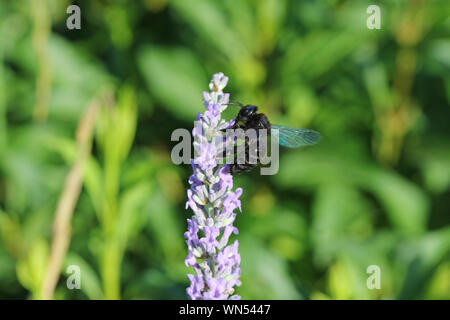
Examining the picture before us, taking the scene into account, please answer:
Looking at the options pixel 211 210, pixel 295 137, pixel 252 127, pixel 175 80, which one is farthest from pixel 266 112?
pixel 211 210

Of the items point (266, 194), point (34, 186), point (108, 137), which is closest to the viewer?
point (108, 137)

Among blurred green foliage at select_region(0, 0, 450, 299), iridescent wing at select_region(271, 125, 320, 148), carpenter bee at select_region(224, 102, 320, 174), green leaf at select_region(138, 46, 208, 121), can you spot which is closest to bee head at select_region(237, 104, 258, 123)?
carpenter bee at select_region(224, 102, 320, 174)

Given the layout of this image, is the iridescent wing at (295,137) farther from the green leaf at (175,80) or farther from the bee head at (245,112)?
the green leaf at (175,80)

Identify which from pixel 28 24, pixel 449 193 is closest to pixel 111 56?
pixel 28 24

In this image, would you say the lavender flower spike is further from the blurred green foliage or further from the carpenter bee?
the blurred green foliage

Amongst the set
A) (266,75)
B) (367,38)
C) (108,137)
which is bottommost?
(108,137)

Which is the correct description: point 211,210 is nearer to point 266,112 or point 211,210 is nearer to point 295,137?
Result: point 295,137

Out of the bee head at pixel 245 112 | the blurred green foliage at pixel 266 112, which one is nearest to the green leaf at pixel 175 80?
the blurred green foliage at pixel 266 112

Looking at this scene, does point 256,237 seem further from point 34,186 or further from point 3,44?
point 3,44
